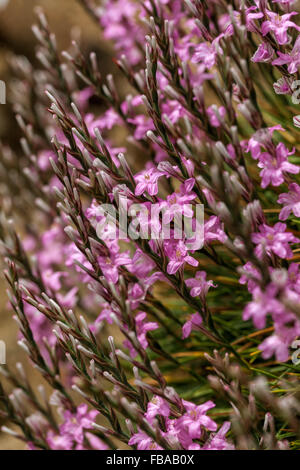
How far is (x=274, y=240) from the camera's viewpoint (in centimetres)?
122

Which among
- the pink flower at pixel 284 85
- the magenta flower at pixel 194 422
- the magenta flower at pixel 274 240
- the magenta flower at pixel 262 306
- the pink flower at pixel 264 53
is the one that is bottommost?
the magenta flower at pixel 194 422

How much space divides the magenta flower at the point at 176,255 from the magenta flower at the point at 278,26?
621 mm

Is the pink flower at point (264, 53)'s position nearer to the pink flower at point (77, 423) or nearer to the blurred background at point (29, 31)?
the pink flower at point (77, 423)

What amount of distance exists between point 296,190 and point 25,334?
37.0 inches

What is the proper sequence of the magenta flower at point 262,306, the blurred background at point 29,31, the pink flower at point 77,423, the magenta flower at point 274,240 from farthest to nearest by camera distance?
the blurred background at point 29,31
the pink flower at point 77,423
the magenta flower at point 274,240
the magenta flower at point 262,306

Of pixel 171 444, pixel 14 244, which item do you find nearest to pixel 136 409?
pixel 171 444

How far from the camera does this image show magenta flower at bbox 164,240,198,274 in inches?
51.1

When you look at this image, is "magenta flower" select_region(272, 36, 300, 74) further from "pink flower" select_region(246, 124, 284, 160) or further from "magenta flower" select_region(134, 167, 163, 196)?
"magenta flower" select_region(134, 167, 163, 196)

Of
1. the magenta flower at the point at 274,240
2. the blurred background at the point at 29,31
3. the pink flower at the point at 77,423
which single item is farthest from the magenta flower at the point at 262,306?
the blurred background at the point at 29,31

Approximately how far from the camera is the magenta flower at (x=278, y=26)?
1.29 meters

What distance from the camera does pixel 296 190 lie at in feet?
4.26

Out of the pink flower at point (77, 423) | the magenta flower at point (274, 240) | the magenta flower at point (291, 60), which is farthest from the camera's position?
the pink flower at point (77, 423)

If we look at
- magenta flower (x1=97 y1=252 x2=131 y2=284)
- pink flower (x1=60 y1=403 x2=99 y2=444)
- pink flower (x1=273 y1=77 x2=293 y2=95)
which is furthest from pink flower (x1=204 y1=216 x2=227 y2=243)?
pink flower (x1=60 y1=403 x2=99 y2=444)

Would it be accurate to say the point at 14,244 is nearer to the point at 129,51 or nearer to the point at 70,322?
the point at 70,322
